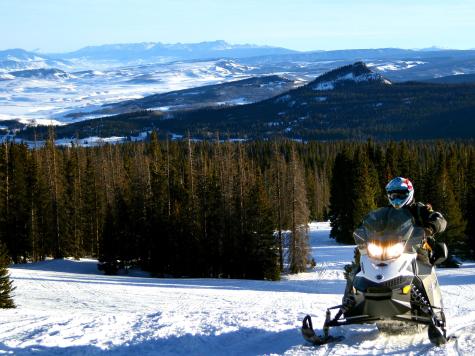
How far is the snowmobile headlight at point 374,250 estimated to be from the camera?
7.70 m

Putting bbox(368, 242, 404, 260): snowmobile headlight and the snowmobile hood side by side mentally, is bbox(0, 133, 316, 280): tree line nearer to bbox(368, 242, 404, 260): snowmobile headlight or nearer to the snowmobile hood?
the snowmobile hood

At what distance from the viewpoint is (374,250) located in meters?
7.74

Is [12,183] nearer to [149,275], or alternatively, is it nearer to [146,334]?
[149,275]

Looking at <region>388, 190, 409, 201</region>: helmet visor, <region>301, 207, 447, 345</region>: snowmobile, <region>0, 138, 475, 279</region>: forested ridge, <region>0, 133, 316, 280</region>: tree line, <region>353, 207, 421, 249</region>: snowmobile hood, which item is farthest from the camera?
<region>0, 138, 475, 279</region>: forested ridge

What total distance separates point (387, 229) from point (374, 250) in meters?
0.36

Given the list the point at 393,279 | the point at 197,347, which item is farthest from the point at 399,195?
the point at 197,347

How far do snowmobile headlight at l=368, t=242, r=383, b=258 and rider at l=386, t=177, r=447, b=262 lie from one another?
0.94 metres

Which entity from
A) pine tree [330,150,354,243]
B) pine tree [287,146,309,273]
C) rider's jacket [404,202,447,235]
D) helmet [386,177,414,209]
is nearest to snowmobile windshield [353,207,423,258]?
helmet [386,177,414,209]

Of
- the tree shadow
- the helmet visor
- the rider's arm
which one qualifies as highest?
the helmet visor

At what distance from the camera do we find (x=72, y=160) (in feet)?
179

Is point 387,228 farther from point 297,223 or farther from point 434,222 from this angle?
point 297,223

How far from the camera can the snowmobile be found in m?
7.66

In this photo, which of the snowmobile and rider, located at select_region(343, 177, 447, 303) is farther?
rider, located at select_region(343, 177, 447, 303)

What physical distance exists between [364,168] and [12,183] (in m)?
30.2
